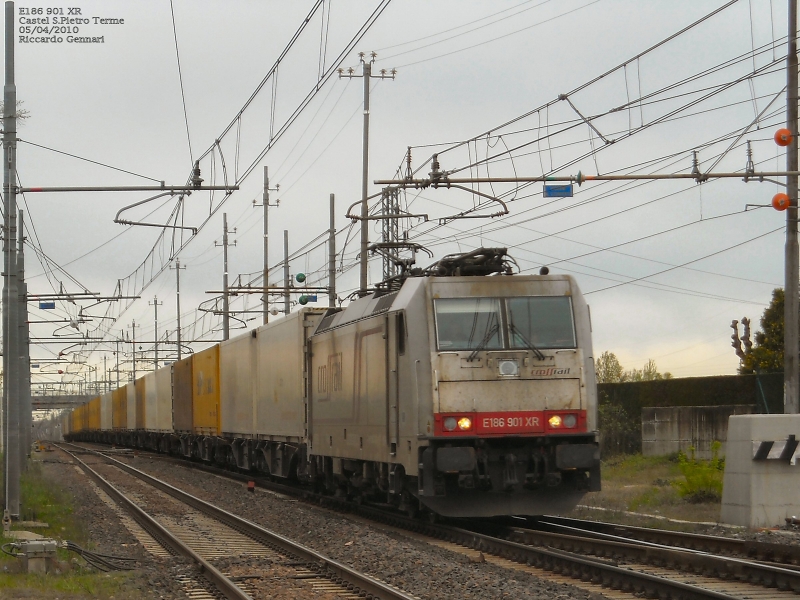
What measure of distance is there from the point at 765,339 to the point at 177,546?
1342 inches

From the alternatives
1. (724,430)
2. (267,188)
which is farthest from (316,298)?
(724,430)

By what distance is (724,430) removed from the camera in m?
23.8

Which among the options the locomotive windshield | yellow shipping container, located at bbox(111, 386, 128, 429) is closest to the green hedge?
the locomotive windshield

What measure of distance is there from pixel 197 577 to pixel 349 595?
2211 mm

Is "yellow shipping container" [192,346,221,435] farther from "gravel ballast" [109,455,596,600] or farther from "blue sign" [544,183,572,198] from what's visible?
"blue sign" [544,183,572,198]

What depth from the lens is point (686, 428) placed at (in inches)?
993

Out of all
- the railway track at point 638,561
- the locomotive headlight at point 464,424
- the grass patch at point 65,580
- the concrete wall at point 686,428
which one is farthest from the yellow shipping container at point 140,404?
the locomotive headlight at point 464,424

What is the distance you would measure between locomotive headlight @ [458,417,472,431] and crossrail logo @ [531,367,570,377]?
3.55 feet

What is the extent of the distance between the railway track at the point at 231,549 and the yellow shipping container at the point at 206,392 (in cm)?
763

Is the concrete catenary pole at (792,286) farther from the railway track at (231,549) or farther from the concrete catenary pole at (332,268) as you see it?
the concrete catenary pole at (332,268)

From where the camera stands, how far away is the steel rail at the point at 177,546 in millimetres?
10500

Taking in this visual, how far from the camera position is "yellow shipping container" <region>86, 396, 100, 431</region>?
76700mm

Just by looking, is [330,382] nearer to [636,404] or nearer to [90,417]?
[636,404]

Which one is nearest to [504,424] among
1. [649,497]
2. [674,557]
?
[674,557]
